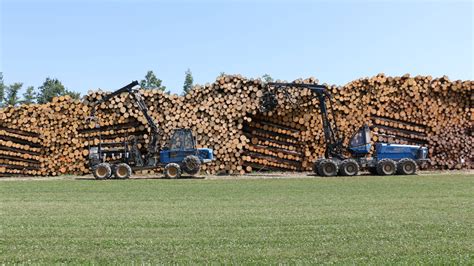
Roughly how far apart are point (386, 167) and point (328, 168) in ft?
7.49

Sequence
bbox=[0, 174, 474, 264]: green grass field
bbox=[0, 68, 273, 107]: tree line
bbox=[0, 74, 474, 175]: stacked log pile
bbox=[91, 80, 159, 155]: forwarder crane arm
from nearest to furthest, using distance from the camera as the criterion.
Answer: bbox=[0, 174, 474, 264]: green grass field, bbox=[91, 80, 159, 155]: forwarder crane arm, bbox=[0, 74, 474, 175]: stacked log pile, bbox=[0, 68, 273, 107]: tree line

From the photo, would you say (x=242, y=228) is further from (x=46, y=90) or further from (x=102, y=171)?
(x=46, y=90)

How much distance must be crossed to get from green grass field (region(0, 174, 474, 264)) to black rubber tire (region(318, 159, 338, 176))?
818cm

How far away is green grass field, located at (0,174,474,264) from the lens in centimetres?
561

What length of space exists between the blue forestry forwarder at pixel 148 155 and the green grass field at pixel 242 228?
25.6ft

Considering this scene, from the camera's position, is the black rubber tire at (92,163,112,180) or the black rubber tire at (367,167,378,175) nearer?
the black rubber tire at (92,163,112,180)

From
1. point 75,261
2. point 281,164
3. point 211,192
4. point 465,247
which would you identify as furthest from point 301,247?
point 281,164

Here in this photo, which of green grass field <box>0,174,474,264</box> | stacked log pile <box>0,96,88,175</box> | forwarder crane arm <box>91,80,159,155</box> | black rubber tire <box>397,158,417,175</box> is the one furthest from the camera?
stacked log pile <box>0,96,88,175</box>

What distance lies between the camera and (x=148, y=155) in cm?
2139

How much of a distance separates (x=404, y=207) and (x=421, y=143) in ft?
52.9

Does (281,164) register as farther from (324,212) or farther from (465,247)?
(465,247)

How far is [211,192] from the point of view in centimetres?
1327

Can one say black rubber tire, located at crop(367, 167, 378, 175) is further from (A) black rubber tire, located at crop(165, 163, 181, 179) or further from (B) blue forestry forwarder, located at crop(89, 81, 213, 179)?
(A) black rubber tire, located at crop(165, 163, 181, 179)

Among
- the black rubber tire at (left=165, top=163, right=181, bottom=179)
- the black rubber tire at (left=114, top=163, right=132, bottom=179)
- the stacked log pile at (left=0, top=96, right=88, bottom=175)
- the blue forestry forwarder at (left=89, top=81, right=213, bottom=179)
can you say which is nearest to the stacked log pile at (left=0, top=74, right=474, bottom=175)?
the stacked log pile at (left=0, top=96, right=88, bottom=175)
